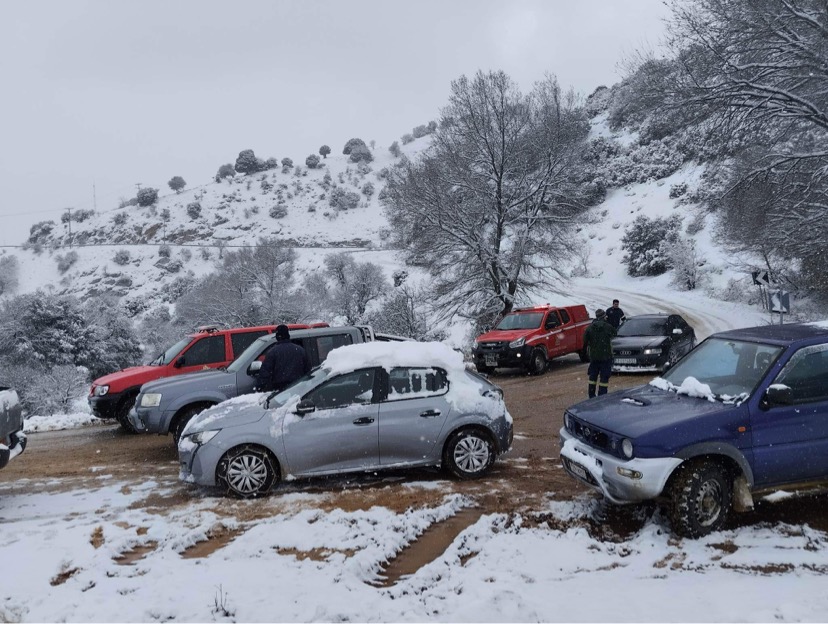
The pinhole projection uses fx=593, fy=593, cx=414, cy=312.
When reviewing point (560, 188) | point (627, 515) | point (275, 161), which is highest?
point (275, 161)

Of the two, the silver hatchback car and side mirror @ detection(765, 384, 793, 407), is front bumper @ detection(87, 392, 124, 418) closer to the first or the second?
the silver hatchback car

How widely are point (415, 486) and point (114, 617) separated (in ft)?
11.0

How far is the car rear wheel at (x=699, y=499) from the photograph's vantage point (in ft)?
15.7

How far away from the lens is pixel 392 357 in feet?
22.9

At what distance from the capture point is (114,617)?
3.84m

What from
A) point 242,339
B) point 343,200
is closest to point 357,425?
point 242,339

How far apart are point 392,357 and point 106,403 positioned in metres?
6.60

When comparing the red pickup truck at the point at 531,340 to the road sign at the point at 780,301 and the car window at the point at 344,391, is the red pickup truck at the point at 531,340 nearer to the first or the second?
the road sign at the point at 780,301

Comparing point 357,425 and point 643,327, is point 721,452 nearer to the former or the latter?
point 357,425

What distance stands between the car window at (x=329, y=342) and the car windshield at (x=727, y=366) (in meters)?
5.50

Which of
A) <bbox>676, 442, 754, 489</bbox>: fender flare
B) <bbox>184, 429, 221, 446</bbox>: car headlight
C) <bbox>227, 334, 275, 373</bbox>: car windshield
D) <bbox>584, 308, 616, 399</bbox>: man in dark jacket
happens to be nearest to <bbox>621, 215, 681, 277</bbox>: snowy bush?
<bbox>584, 308, 616, 399</bbox>: man in dark jacket

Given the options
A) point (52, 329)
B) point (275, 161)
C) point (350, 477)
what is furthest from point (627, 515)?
point (275, 161)

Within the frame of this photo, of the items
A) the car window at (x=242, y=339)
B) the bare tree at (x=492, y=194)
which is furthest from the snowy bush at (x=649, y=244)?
the car window at (x=242, y=339)

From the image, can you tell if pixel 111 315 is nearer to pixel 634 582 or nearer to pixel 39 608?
pixel 39 608
